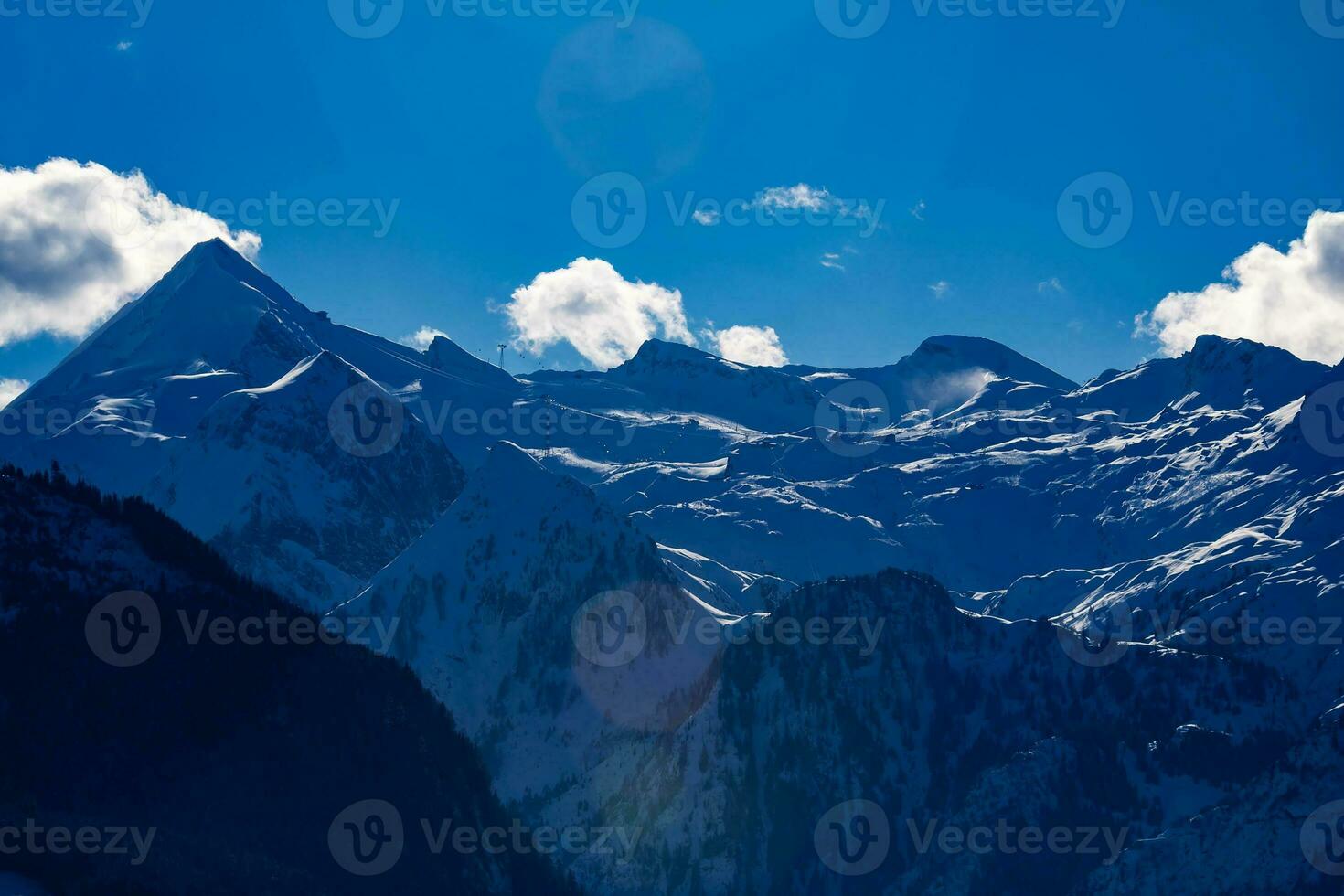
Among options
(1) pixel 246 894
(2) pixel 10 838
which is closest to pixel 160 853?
(1) pixel 246 894

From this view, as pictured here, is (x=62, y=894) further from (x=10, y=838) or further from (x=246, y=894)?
(x=246, y=894)

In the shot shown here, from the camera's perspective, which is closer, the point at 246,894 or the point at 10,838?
the point at 10,838

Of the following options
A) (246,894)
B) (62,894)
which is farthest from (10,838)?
(246,894)

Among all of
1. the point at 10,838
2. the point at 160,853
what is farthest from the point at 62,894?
the point at 160,853

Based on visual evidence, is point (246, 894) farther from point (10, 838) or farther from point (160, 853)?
point (10, 838)

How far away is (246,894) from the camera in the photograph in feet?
652

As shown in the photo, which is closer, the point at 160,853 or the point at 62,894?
the point at 62,894

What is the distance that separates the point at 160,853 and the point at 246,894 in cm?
1118

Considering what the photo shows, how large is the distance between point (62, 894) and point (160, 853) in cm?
3093

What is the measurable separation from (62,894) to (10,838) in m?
13.4

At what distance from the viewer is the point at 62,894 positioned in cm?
16425

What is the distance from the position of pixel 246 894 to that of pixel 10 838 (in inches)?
1297

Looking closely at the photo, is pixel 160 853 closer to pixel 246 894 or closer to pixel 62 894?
pixel 246 894

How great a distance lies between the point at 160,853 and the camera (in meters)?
195
